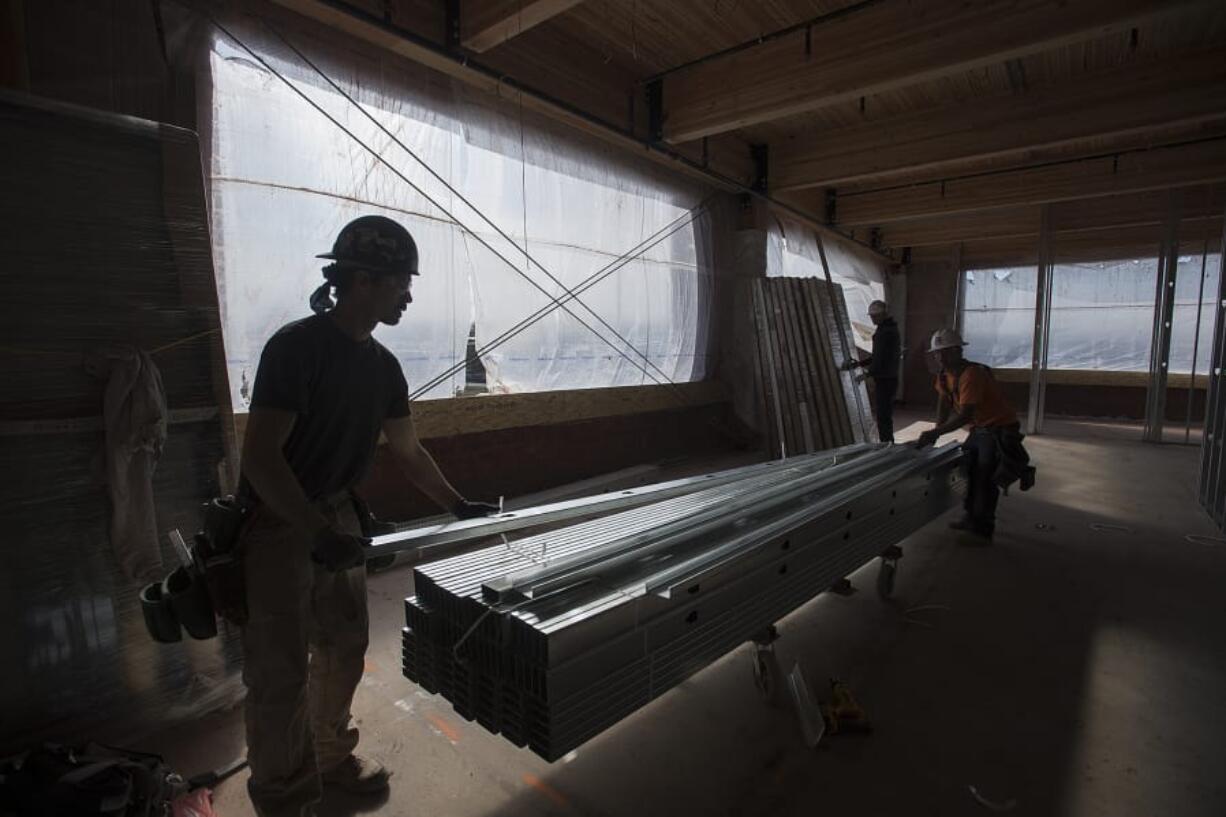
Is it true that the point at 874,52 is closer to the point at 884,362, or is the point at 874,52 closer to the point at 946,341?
the point at 946,341

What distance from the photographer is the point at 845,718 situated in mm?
2018

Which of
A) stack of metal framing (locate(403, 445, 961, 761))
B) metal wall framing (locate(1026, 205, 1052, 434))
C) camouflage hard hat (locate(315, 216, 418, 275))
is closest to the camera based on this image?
stack of metal framing (locate(403, 445, 961, 761))

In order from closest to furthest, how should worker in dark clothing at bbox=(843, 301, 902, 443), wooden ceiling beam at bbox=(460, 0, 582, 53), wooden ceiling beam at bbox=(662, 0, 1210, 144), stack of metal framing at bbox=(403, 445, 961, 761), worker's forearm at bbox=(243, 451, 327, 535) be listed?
stack of metal framing at bbox=(403, 445, 961, 761), worker's forearm at bbox=(243, 451, 327, 535), wooden ceiling beam at bbox=(460, 0, 582, 53), wooden ceiling beam at bbox=(662, 0, 1210, 144), worker in dark clothing at bbox=(843, 301, 902, 443)

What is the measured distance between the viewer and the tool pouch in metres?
1.44

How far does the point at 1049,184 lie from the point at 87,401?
881 centimetres

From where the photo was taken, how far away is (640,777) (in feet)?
5.96

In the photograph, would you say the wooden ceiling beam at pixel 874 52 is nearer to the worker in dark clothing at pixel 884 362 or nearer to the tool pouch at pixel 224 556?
the worker in dark clothing at pixel 884 362

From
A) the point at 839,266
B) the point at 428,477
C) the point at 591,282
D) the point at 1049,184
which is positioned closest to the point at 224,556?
the point at 428,477

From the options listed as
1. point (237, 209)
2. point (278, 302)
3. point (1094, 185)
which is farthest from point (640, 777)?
point (1094, 185)

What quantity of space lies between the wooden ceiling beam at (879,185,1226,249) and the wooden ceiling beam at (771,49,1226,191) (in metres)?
3.16

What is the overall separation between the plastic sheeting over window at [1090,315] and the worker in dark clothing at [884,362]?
612cm

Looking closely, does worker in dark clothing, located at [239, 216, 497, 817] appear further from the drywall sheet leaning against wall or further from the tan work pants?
the drywall sheet leaning against wall

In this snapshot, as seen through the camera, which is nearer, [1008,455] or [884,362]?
[1008,455]

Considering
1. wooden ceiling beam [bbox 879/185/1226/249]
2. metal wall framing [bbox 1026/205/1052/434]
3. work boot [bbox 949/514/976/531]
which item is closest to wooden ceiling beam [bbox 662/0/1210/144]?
work boot [bbox 949/514/976/531]
